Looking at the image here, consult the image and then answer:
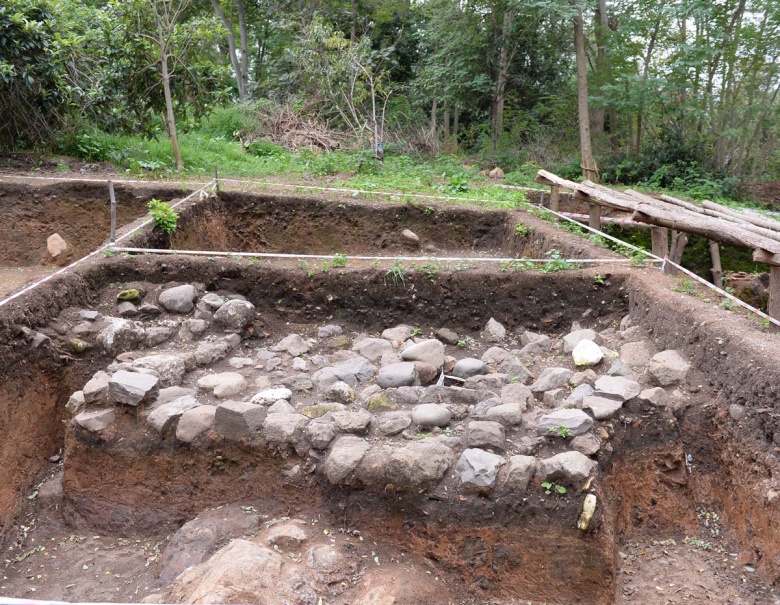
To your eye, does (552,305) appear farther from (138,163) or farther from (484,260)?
(138,163)

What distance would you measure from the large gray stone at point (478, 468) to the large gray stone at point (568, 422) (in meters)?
0.37

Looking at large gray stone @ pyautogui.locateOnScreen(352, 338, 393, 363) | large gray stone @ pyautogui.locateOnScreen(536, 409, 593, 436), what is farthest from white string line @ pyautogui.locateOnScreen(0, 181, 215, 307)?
large gray stone @ pyautogui.locateOnScreen(536, 409, 593, 436)

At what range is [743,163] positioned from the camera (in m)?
13.4

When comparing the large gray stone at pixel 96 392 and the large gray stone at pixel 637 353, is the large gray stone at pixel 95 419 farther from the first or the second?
the large gray stone at pixel 637 353

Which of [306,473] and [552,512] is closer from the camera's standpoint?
[552,512]

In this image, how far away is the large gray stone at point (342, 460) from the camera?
325 centimetres

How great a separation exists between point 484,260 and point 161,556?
153 inches

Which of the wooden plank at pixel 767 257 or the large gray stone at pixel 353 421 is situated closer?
the large gray stone at pixel 353 421

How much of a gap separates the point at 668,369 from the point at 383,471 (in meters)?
2.14

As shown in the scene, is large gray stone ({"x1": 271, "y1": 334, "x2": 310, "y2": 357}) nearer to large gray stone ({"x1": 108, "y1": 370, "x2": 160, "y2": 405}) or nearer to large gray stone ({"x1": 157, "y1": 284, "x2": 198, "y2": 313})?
large gray stone ({"x1": 157, "y1": 284, "x2": 198, "y2": 313})

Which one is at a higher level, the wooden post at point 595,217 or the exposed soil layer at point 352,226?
the wooden post at point 595,217

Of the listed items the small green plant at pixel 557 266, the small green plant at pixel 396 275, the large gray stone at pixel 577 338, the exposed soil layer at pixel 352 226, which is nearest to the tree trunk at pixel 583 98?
the exposed soil layer at pixel 352 226

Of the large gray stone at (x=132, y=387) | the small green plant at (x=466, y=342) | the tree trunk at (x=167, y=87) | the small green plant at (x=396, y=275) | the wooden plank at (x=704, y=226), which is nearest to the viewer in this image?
the large gray stone at (x=132, y=387)

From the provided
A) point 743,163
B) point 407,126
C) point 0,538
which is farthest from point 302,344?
point 743,163
